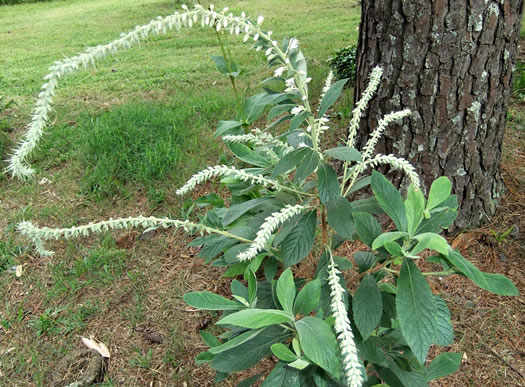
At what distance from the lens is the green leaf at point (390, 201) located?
4.00 feet

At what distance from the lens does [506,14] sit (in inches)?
84.9

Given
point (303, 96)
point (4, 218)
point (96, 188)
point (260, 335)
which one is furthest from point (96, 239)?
point (303, 96)

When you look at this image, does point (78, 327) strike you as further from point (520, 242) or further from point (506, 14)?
point (506, 14)

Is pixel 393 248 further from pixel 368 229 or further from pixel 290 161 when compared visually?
pixel 290 161

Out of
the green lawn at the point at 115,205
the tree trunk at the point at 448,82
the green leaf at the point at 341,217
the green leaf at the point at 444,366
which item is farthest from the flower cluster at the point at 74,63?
the tree trunk at the point at 448,82

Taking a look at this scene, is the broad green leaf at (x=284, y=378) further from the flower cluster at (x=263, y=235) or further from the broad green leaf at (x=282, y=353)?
the flower cluster at (x=263, y=235)

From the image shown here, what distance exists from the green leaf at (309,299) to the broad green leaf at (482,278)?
0.38 metres

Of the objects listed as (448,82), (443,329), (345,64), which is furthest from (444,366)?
(345,64)

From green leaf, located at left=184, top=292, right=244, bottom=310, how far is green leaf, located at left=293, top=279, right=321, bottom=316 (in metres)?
0.21

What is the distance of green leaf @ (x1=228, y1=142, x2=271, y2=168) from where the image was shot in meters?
1.77

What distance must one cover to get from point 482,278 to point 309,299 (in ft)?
1.62

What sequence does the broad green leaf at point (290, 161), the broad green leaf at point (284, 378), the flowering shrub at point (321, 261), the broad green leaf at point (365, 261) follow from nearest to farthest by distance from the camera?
the flowering shrub at point (321, 261) → the broad green leaf at point (284, 378) → the broad green leaf at point (290, 161) → the broad green leaf at point (365, 261)

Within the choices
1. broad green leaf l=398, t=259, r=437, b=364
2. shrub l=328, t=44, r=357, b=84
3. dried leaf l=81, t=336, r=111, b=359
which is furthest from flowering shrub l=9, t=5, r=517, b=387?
shrub l=328, t=44, r=357, b=84

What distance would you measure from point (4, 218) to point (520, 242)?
3.73 m
